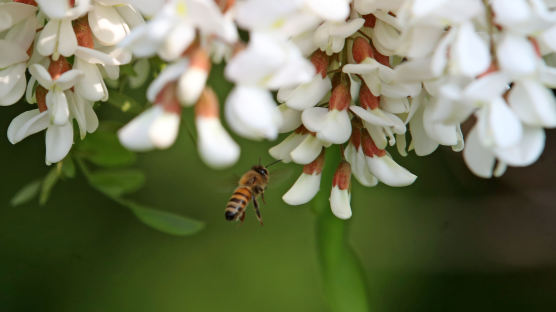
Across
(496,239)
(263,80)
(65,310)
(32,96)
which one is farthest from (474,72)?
(65,310)

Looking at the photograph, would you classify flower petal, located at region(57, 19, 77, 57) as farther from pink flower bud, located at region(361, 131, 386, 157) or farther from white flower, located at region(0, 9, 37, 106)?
pink flower bud, located at region(361, 131, 386, 157)

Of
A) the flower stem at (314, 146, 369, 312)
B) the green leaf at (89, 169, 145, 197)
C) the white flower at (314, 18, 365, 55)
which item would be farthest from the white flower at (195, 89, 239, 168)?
the green leaf at (89, 169, 145, 197)

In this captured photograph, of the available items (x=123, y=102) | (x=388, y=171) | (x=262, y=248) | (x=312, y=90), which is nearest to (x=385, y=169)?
(x=388, y=171)

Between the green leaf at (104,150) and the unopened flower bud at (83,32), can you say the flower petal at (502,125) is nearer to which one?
the unopened flower bud at (83,32)

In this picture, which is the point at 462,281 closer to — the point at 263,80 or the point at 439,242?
the point at 439,242

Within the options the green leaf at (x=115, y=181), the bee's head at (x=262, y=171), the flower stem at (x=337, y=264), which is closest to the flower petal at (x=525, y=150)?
the flower stem at (x=337, y=264)
